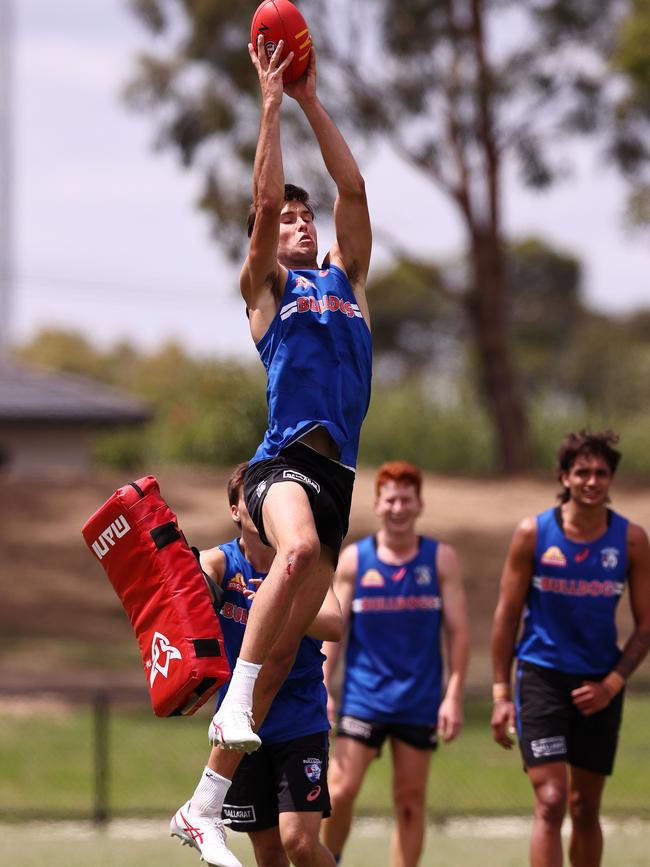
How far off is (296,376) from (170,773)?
1148cm

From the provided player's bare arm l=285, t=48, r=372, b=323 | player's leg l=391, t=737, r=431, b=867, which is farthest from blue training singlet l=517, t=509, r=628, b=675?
player's bare arm l=285, t=48, r=372, b=323

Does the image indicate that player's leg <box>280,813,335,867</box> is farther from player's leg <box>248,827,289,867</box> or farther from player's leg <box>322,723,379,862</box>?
player's leg <box>322,723,379,862</box>

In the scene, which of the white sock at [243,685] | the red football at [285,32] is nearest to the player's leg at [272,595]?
the white sock at [243,685]

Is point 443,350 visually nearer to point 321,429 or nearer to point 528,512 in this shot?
point 528,512

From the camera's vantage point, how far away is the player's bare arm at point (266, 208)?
5711mm

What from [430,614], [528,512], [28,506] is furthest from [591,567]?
[28,506]

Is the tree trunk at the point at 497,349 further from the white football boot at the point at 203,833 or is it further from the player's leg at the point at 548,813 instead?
the white football boot at the point at 203,833

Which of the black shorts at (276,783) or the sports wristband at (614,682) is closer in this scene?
the black shorts at (276,783)

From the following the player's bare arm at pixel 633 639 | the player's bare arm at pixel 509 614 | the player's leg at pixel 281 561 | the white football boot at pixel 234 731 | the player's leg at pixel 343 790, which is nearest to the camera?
the white football boot at pixel 234 731

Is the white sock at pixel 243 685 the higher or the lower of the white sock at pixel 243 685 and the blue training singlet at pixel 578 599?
the lower

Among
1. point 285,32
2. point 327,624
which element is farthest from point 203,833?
point 285,32

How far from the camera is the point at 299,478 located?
573cm

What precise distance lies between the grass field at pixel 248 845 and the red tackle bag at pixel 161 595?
15.1 ft

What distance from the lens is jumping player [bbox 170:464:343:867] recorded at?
604cm
